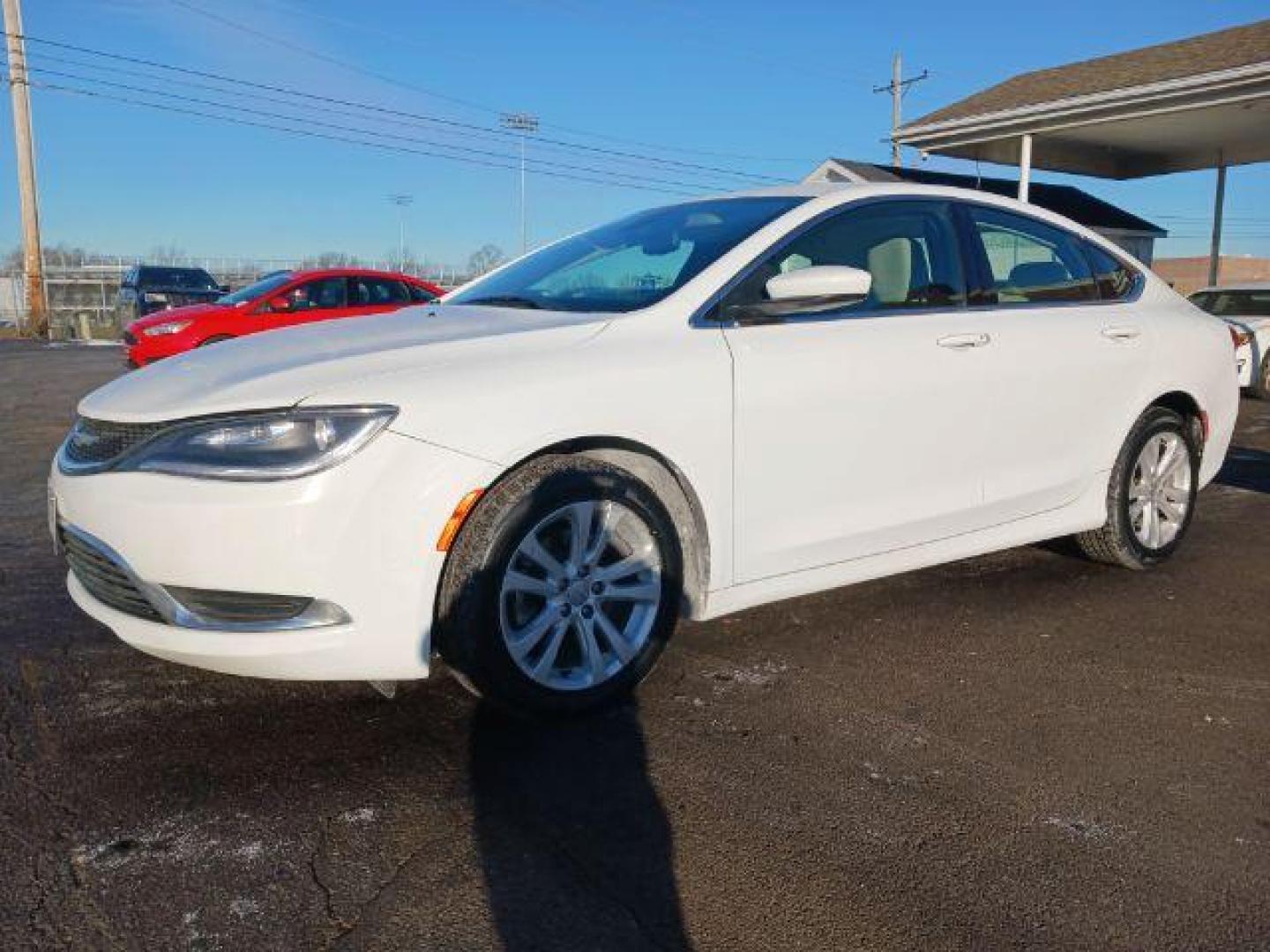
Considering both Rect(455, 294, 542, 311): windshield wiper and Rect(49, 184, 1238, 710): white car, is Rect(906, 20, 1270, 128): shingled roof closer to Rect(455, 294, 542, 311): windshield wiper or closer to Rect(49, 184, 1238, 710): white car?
Rect(49, 184, 1238, 710): white car

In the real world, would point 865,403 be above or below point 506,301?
below

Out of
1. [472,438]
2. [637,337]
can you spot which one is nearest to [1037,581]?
[637,337]

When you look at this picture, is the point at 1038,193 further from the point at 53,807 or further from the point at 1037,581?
the point at 53,807

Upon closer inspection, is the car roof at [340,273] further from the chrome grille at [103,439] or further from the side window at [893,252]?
the chrome grille at [103,439]

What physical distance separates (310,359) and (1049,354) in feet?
8.99

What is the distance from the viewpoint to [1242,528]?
5488 mm

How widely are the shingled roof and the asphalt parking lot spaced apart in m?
12.5

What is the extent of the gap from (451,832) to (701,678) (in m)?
1.14

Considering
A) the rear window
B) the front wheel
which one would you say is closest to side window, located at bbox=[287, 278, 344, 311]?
the front wheel

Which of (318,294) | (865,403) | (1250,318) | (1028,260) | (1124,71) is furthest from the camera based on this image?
(1124,71)

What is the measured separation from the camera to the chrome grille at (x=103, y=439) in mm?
2676

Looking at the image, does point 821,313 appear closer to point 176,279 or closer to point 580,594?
point 580,594

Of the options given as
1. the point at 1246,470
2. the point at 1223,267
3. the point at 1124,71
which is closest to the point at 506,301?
the point at 1246,470

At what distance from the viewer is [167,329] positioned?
40.3ft
